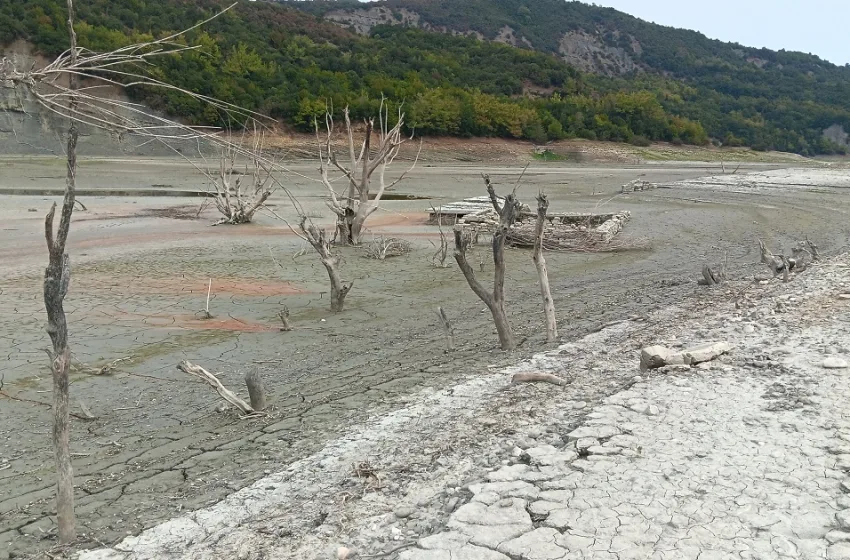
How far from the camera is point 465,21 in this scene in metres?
123

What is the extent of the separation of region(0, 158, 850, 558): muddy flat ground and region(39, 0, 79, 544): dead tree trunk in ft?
0.73

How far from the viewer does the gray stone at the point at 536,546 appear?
10.3ft

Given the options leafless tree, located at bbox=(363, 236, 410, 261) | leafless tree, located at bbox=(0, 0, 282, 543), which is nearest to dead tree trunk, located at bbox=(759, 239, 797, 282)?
leafless tree, located at bbox=(363, 236, 410, 261)

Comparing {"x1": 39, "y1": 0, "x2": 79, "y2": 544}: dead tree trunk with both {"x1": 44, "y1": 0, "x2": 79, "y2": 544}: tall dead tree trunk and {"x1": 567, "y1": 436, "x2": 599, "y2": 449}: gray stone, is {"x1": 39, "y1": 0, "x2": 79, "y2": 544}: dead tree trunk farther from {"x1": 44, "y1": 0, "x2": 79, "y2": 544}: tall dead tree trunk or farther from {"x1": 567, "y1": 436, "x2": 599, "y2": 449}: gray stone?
{"x1": 567, "y1": 436, "x2": 599, "y2": 449}: gray stone

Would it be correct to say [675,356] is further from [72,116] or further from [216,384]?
[72,116]

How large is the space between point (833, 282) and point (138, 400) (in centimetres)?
760

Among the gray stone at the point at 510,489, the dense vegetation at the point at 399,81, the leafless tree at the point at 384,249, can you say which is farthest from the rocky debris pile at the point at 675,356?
the dense vegetation at the point at 399,81

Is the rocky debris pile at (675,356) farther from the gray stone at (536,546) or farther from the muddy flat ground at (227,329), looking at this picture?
the gray stone at (536,546)

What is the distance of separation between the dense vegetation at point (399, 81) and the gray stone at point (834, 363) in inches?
1001

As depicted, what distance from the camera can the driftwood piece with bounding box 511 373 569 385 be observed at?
5.62 metres

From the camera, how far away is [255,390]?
220 inches

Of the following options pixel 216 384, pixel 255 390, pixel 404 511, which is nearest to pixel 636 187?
pixel 255 390

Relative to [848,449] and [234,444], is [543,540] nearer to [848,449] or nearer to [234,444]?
[848,449]

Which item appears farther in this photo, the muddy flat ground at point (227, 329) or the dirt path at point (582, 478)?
the muddy flat ground at point (227, 329)
